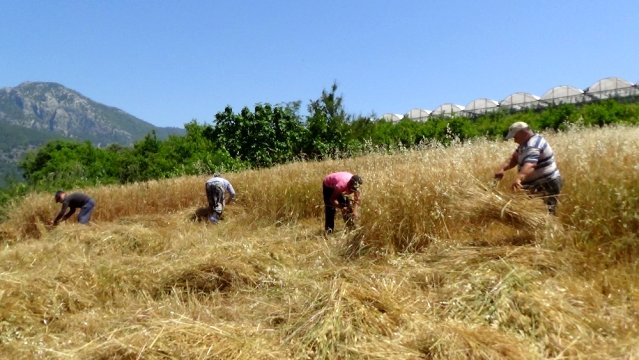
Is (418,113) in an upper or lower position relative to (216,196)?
upper

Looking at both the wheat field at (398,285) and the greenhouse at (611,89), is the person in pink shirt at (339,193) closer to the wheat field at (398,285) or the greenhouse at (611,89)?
the wheat field at (398,285)

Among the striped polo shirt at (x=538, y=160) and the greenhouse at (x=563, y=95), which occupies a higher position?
the greenhouse at (x=563, y=95)

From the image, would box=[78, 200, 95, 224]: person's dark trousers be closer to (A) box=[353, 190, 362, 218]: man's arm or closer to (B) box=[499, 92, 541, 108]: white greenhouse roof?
(A) box=[353, 190, 362, 218]: man's arm

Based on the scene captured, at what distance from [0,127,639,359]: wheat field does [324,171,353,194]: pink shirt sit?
0.87 meters

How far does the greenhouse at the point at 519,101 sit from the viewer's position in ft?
202

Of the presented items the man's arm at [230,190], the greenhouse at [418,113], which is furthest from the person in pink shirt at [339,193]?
the greenhouse at [418,113]

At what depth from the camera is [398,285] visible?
3895mm

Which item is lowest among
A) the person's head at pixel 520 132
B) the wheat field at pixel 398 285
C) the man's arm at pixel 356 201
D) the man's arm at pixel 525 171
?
the wheat field at pixel 398 285

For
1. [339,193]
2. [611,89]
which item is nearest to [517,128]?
[339,193]

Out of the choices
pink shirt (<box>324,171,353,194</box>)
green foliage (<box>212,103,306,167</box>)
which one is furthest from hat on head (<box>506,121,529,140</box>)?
green foliage (<box>212,103,306,167</box>)

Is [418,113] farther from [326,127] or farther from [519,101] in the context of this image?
[326,127]

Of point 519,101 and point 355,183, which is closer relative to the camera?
point 355,183

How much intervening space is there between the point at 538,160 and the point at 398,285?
2.34 meters

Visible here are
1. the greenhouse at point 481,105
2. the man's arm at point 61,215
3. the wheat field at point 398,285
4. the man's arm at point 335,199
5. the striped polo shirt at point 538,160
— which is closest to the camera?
the wheat field at point 398,285
